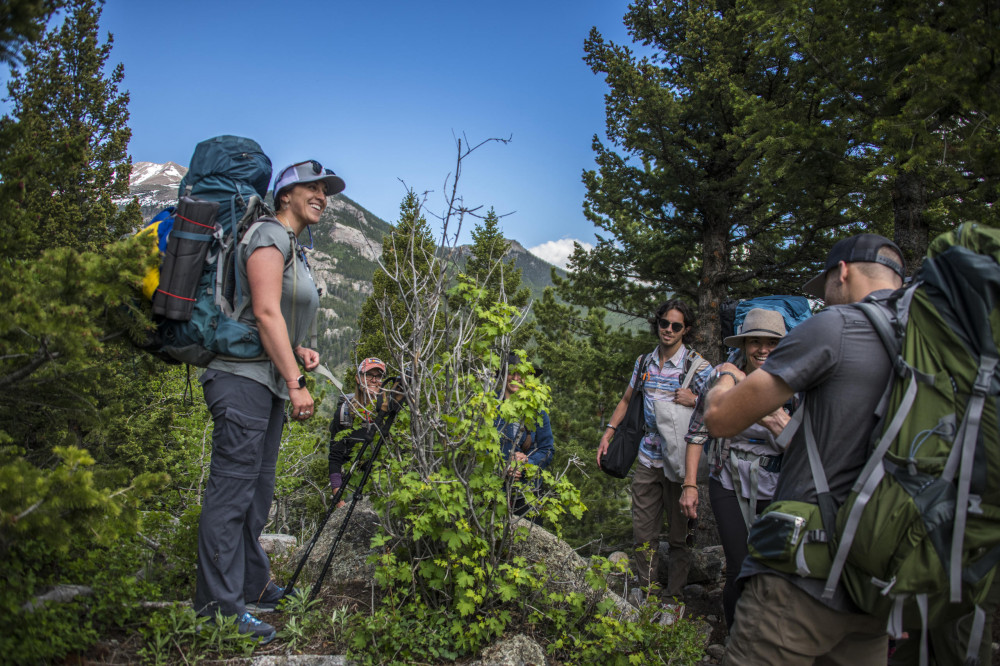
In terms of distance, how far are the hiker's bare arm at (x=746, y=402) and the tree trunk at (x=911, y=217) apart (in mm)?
4494

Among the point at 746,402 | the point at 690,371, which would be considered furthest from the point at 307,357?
the point at 690,371

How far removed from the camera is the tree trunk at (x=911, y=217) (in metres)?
5.33

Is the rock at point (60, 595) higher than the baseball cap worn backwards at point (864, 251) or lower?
lower

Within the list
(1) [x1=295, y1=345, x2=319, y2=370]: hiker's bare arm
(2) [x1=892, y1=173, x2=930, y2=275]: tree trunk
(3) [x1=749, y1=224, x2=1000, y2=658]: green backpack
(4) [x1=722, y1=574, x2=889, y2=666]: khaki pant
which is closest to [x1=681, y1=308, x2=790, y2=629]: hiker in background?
(4) [x1=722, y1=574, x2=889, y2=666]: khaki pant

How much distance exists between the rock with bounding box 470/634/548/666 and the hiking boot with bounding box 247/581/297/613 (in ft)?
3.96

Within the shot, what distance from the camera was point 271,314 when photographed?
2.77 m

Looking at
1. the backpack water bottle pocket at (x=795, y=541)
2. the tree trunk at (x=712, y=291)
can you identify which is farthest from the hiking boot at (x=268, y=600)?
the tree trunk at (x=712, y=291)

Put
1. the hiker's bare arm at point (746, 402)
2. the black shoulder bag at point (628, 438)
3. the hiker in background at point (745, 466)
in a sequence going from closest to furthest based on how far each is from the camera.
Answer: the hiker's bare arm at point (746, 402) → the hiker in background at point (745, 466) → the black shoulder bag at point (628, 438)

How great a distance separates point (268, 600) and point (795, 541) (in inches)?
112

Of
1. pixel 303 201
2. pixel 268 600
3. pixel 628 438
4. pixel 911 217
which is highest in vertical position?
pixel 911 217

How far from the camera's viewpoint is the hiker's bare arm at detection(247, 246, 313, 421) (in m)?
2.77

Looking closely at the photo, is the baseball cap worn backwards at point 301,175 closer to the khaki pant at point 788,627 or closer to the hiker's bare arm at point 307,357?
the hiker's bare arm at point 307,357

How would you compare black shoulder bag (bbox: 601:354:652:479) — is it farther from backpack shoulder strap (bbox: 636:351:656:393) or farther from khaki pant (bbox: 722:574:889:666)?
khaki pant (bbox: 722:574:889:666)

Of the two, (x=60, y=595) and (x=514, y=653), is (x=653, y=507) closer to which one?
(x=514, y=653)
